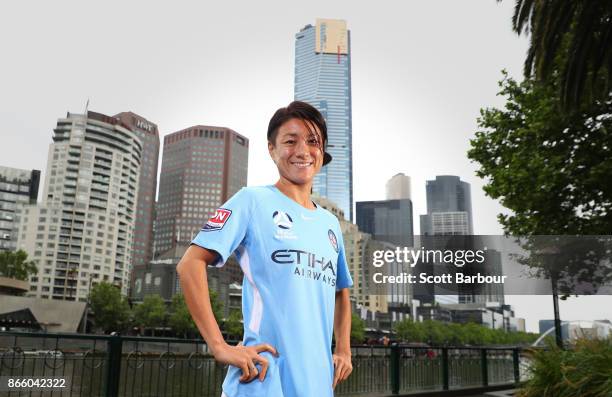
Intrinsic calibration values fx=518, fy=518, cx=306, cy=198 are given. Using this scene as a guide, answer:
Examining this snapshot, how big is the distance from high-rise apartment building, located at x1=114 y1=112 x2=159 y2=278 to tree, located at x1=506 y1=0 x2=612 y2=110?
161840 mm

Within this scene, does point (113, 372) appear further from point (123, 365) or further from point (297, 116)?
point (297, 116)

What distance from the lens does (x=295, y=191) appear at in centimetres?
209

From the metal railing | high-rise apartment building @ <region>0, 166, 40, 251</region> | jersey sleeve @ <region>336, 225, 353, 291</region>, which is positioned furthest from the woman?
high-rise apartment building @ <region>0, 166, 40, 251</region>

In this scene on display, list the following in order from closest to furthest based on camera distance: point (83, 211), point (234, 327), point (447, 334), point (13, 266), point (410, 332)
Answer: point (234, 327), point (13, 266), point (410, 332), point (447, 334), point (83, 211)

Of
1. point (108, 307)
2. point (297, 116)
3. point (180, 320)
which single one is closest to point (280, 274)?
point (297, 116)

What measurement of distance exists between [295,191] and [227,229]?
0.38m

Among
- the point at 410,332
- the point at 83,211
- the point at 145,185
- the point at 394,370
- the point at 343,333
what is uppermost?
the point at 145,185

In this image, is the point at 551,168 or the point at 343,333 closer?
the point at 343,333

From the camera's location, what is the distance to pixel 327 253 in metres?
2.01

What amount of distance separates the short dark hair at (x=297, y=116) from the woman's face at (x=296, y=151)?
2 centimetres

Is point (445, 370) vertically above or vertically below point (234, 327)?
above

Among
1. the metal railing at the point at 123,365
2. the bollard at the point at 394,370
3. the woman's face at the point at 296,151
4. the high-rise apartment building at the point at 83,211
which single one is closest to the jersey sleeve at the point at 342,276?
the woman's face at the point at 296,151

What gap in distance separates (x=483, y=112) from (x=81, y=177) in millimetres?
121483

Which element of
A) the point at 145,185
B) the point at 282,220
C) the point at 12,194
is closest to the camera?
the point at 282,220
